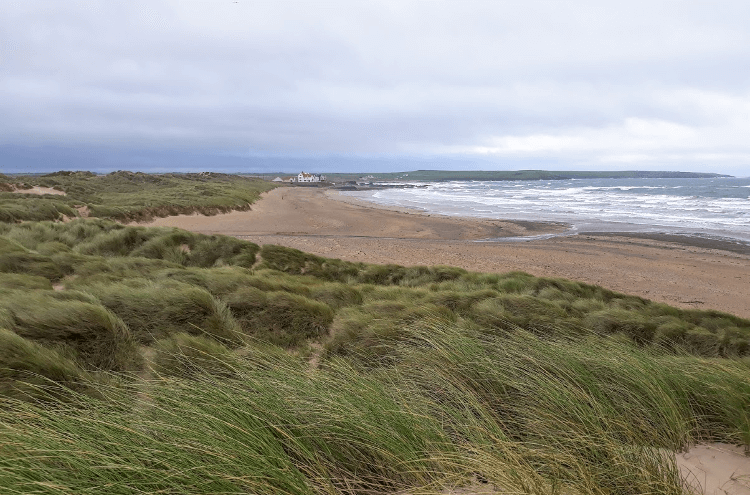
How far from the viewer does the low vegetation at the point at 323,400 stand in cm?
205

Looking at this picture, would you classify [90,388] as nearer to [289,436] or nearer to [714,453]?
[289,436]

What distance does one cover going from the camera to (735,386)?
3.41 metres

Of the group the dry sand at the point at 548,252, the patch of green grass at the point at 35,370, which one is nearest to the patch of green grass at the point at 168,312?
the patch of green grass at the point at 35,370

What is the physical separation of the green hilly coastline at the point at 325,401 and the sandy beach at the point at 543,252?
26.8 feet

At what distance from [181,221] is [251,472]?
88.9 feet

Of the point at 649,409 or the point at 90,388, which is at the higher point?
the point at 90,388

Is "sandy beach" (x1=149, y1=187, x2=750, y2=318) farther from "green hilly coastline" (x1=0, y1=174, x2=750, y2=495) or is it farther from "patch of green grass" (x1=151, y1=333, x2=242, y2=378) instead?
"patch of green grass" (x1=151, y1=333, x2=242, y2=378)

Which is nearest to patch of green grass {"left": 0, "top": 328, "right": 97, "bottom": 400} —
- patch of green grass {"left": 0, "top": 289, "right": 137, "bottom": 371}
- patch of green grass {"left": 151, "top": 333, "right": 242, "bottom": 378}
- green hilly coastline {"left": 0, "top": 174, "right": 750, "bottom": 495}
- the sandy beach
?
green hilly coastline {"left": 0, "top": 174, "right": 750, "bottom": 495}

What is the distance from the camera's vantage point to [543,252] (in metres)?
18.5

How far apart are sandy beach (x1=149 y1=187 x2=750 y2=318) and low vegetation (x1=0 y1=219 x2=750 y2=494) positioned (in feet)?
27.4

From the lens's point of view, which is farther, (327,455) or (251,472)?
(327,455)

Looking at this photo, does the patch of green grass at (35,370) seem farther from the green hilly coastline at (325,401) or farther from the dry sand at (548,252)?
the dry sand at (548,252)

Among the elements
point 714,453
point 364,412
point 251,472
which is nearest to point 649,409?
point 714,453

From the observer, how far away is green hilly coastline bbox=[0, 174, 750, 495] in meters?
2.04
